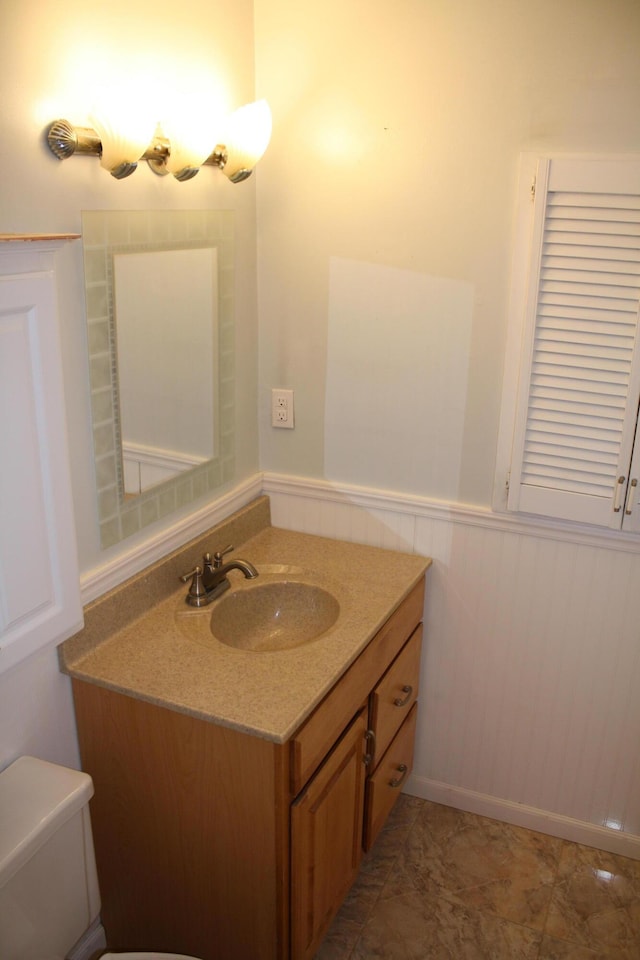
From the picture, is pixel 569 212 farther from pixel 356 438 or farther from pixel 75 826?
pixel 75 826

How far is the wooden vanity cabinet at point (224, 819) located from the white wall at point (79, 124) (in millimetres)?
163

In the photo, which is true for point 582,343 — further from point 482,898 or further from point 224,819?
point 482,898

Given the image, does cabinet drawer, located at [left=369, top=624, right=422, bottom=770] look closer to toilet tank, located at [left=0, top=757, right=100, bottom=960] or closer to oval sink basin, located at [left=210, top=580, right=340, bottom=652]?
oval sink basin, located at [left=210, top=580, right=340, bottom=652]

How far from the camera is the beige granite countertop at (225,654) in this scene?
5.31ft

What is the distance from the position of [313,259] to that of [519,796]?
1699 mm

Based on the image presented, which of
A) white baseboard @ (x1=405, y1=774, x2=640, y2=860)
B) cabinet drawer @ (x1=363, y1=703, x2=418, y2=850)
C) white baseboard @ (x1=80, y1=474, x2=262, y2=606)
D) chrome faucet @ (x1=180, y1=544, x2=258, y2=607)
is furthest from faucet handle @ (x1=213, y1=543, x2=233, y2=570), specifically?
white baseboard @ (x1=405, y1=774, x2=640, y2=860)

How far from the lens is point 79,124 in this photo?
1.54 m

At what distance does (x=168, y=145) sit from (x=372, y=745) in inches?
59.4

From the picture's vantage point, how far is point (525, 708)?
2332mm

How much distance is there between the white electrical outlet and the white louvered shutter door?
26.3 inches

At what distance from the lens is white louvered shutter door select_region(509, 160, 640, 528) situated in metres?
1.84

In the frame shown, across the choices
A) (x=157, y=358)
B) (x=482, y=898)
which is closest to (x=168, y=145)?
(x=157, y=358)

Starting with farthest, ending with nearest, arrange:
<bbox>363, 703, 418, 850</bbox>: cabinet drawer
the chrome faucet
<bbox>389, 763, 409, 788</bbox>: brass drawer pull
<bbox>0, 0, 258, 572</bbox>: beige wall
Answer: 1. <bbox>389, 763, 409, 788</bbox>: brass drawer pull
2. <bbox>363, 703, 418, 850</bbox>: cabinet drawer
3. the chrome faucet
4. <bbox>0, 0, 258, 572</bbox>: beige wall

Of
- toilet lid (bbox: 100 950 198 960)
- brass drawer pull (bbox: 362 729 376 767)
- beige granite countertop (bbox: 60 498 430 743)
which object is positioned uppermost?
beige granite countertop (bbox: 60 498 430 743)
